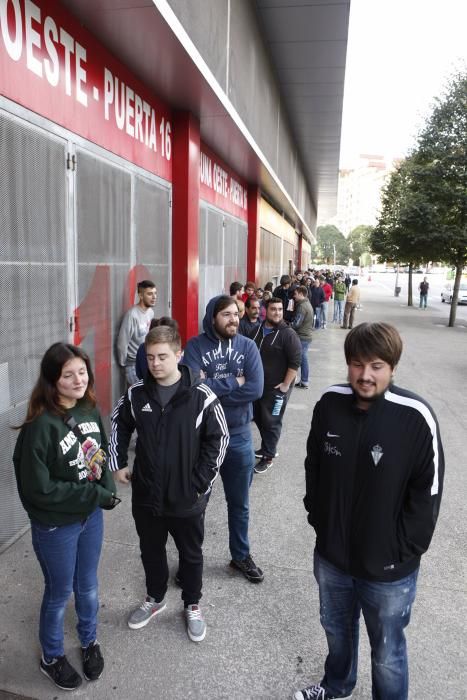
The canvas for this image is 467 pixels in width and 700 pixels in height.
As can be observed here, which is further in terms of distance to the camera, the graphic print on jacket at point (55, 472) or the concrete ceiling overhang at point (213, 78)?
the concrete ceiling overhang at point (213, 78)

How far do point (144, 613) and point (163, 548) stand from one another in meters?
0.44

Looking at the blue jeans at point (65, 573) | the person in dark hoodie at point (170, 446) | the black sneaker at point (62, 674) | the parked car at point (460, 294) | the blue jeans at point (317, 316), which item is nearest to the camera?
the blue jeans at point (65, 573)

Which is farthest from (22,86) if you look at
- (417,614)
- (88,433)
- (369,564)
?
(417,614)

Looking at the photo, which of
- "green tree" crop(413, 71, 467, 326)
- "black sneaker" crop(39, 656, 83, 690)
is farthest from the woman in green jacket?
"green tree" crop(413, 71, 467, 326)

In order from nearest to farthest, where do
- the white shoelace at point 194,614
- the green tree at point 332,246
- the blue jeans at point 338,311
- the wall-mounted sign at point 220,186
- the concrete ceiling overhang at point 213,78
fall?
the white shoelace at point 194,614, the concrete ceiling overhang at point 213,78, the wall-mounted sign at point 220,186, the blue jeans at point 338,311, the green tree at point 332,246

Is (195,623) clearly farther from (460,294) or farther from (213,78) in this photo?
(460,294)

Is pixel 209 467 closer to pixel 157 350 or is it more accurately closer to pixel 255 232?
pixel 157 350

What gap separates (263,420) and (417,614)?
8.42ft

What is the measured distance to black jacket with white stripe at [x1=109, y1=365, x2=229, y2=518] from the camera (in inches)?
115

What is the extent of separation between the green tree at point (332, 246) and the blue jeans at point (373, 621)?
5068 inches

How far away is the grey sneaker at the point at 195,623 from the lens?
316 cm

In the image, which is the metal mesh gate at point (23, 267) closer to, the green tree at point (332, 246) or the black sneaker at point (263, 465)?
the black sneaker at point (263, 465)

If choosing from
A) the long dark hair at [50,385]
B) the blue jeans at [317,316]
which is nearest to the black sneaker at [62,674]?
the long dark hair at [50,385]

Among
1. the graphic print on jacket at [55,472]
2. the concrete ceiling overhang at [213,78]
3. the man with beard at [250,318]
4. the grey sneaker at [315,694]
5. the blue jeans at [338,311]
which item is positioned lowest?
the grey sneaker at [315,694]
